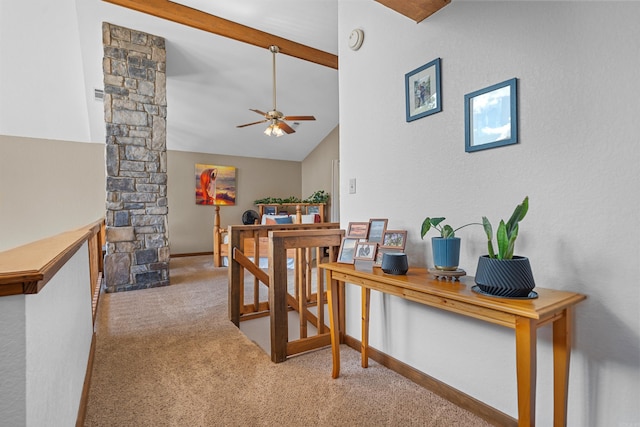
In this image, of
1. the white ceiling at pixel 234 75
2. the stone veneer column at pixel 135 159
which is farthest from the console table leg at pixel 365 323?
the white ceiling at pixel 234 75

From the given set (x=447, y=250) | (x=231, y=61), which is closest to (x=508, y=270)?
(x=447, y=250)

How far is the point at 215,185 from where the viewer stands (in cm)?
726

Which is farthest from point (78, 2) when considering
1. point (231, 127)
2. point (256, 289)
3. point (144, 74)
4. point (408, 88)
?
point (408, 88)

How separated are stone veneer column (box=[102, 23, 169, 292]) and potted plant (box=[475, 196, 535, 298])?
392 cm

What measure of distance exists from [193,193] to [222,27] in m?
3.84

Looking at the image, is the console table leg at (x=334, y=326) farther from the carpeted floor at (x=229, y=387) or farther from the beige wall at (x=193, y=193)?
the beige wall at (x=193, y=193)

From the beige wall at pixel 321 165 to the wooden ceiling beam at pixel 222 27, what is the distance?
281cm

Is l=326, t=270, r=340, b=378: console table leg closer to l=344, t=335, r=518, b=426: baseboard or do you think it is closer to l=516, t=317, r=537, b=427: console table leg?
l=344, t=335, r=518, b=426: baseboard

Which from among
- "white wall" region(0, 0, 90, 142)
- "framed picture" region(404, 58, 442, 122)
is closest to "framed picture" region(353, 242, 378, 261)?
"framed picture" region(404, 58, 442, 122)

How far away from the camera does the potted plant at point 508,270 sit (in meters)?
1.16

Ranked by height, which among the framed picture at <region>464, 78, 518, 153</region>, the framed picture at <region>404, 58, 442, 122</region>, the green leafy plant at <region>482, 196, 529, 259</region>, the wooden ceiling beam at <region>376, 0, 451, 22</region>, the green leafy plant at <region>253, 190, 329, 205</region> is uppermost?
the wooden ceiling beam at <region>376, 0, 451, 22</region>

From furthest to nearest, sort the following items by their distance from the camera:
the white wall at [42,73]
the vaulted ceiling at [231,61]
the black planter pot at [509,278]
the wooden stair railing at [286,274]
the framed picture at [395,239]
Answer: the white wall at [42,73]
the vaulted ceiling at [231,61]
the wooden stair railing at [286,274]
the framed picture at [395,239]
the black planter pot at [509,278]

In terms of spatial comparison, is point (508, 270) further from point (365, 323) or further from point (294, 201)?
point (294, 201)

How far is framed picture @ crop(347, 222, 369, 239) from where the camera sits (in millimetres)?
2012
